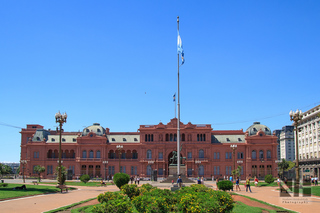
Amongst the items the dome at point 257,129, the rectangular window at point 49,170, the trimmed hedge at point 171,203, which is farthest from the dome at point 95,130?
the trimmed hedge at point 171,203

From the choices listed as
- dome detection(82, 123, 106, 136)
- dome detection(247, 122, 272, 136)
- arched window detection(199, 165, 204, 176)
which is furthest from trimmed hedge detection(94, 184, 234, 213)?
dome detection(82, 123, 106, 136)

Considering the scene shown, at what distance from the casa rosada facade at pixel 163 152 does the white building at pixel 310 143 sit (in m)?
8.78

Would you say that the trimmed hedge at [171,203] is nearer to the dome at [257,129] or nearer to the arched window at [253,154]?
the arched window at [253,154]

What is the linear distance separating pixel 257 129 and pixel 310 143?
14.4m

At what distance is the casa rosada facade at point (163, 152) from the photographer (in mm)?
88875

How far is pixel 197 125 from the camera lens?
9100 centimetres

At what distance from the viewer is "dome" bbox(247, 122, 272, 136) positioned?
300 feet

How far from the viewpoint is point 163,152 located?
8938 cm

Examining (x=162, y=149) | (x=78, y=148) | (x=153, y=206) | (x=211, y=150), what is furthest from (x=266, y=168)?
(x=153, y=206)

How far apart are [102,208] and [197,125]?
7647 cm

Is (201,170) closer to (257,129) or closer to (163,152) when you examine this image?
(163,152)

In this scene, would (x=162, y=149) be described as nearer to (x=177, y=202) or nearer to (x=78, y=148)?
(x=78, y=148)

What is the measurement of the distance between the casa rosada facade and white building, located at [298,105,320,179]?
878 centimetres

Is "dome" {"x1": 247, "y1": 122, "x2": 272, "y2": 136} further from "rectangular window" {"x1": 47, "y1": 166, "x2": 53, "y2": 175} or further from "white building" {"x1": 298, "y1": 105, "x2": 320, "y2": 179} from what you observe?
"rectangular window" {"x1": 47, "y1": 166, "x2": 53, "y2": 175}
